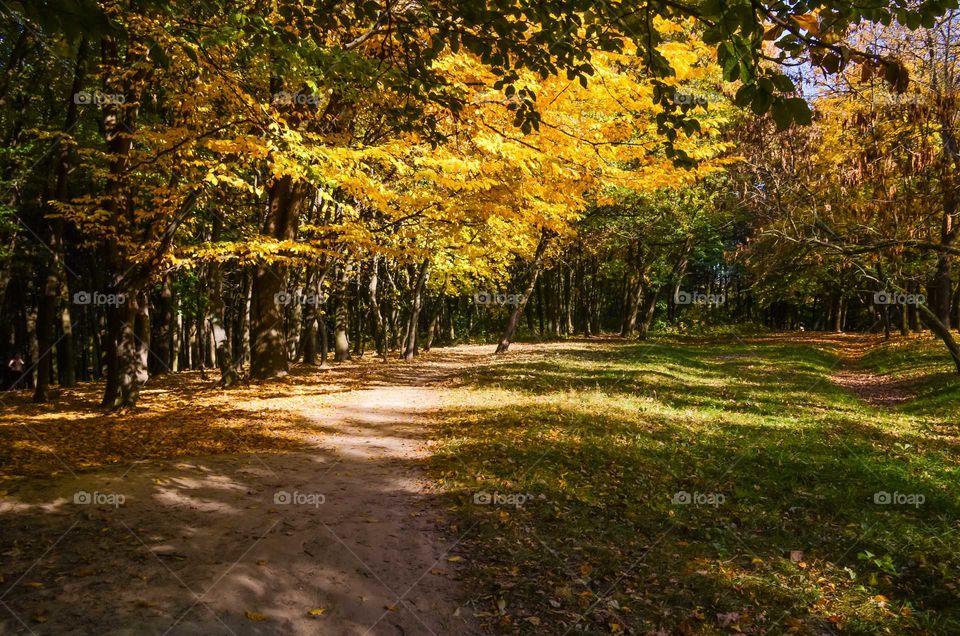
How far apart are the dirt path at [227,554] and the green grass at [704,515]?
690 mm

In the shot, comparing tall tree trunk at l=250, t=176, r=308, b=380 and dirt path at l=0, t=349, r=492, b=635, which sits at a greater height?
tall tree trunk at l=250, t=176, r=308, b=380

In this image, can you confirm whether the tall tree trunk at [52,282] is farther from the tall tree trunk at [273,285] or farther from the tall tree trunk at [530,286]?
the tall tree trunk at [530,286]

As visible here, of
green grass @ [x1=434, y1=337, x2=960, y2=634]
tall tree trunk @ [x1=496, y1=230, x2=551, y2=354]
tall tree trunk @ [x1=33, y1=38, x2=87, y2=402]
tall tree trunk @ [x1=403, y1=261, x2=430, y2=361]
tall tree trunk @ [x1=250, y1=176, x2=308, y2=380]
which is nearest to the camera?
green grass @ [x1=434, y1=337, x2=960, y2=634]

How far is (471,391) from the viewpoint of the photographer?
16.1 m

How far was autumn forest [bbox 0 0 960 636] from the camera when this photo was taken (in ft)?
15.3

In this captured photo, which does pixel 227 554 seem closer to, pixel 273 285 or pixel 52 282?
pixel 273 285

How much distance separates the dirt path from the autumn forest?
4 centimetres

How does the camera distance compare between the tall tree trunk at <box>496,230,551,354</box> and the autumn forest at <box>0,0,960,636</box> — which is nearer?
the autumn forest at <box>0,0,960,636</box>

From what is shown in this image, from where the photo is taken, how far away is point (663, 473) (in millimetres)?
8570

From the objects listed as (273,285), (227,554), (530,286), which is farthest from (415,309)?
(227,554)

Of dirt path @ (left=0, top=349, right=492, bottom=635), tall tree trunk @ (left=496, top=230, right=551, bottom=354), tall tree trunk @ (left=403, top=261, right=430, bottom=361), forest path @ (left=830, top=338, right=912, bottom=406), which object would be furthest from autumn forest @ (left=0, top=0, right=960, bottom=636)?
tall tree trunk @ (left=403, top=261, right=430, bottom=361)

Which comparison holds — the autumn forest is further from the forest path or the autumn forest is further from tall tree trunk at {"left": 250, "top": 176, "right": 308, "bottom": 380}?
the forest path

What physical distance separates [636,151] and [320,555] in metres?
8.88

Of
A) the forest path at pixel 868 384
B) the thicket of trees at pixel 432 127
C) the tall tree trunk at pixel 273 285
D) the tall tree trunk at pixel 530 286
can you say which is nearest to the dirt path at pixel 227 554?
the thicket of trees at pixel 432 127
